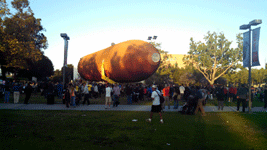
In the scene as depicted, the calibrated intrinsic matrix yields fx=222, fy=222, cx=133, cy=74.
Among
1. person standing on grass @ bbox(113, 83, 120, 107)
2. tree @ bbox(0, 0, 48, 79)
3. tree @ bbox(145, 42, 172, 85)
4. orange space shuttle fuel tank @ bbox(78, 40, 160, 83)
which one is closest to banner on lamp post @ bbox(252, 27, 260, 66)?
person standing on grass @ bbox(113, 83, 120, 107)

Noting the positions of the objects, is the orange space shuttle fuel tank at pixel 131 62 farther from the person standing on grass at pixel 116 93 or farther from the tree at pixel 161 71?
the tree at pixel 161 71

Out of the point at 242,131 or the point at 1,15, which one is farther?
the point at 1,15

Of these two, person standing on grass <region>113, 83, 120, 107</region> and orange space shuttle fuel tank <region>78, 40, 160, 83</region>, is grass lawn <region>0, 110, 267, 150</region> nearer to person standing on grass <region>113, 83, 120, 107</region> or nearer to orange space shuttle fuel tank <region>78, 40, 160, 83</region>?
person standing on grass <region>113, 83, 120, 107</region>

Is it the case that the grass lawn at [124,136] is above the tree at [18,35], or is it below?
below

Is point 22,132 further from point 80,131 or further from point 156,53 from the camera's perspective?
point 156,53

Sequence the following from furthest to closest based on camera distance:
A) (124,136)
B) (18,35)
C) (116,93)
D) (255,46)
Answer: (18,35), (116,93), (255,46), (124,136)

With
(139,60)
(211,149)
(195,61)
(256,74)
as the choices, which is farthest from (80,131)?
(256,74)

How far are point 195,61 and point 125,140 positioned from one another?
48.8 m

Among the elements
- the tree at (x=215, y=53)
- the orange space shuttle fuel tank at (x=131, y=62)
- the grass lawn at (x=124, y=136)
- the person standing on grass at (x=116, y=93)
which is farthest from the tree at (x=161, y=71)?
the grass lawn at (x=124, y=136)

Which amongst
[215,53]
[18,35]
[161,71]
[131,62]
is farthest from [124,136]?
[215,53]

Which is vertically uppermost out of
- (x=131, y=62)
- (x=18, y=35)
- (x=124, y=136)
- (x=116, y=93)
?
(x=18, y=35)

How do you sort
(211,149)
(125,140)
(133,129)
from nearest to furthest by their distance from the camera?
(211,149)
(125,140)
(133,129)

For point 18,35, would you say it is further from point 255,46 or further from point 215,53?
point 215,53

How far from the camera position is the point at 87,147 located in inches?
220
